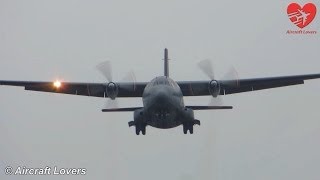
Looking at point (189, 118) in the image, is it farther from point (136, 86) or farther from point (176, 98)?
point (136, 86)

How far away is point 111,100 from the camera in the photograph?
53875 mm

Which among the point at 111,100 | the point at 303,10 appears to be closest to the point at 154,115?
the point at 111,100

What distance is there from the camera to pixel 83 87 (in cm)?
5812

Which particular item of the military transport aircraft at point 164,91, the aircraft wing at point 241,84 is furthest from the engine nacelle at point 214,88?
the aircraft wing at point 241,84

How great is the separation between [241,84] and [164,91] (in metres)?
12.0

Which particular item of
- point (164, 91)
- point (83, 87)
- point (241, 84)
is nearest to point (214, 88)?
point (241, 84)

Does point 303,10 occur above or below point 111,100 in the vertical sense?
above

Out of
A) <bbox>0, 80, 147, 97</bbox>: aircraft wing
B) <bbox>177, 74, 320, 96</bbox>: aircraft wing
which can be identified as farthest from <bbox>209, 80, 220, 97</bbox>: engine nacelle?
<bbox>0, 80, 147, 97</bbox>: aircraft wing

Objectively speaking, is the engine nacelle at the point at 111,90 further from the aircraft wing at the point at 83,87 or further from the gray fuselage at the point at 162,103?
the gray fuselage at the point at 162,103

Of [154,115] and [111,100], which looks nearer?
[154,115]

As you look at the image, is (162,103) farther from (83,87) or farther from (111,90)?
(83,87)

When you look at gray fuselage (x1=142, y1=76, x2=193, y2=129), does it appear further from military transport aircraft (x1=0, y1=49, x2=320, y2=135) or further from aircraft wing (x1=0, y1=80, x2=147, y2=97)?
aircraft wing (x1=0, y1=80, x2=147, y2=97)

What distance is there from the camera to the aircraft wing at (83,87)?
56237mm

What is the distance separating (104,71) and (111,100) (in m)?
2.43
